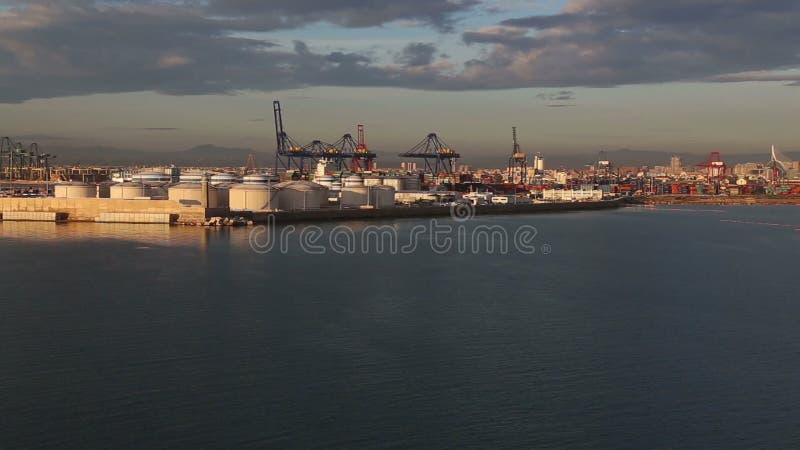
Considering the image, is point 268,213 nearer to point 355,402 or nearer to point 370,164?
point 355,402

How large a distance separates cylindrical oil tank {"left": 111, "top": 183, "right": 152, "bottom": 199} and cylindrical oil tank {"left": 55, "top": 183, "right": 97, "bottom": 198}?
1300mm

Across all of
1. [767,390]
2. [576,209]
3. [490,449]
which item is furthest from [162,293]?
[576,209]

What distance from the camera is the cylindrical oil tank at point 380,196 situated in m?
43.4

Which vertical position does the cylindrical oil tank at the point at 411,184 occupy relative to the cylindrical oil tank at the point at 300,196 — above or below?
above

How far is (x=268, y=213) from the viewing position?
3538 cm

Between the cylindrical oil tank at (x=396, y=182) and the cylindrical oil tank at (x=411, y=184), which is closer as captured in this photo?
the cylindrical oil tank at (x=396, y=182)

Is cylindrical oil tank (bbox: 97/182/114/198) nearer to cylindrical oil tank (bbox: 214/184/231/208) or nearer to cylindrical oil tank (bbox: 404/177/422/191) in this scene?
cylindrical oil tank (bbox: 214/184/231/208)

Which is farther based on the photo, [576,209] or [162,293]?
[576,209]

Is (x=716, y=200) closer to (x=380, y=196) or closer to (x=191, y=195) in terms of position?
(x=380, y=196)

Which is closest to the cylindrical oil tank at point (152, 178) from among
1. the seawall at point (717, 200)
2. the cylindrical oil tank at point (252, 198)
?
the cylindrical oil tank at point (252, 198)

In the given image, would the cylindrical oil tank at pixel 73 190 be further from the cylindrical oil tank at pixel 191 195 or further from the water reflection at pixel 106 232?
the cylindrical oil tank at pixel 191 195

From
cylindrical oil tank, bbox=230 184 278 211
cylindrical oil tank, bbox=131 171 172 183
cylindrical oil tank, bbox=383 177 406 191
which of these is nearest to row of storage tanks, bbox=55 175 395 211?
cylindrical oil tank, bbox=230 184 278 211

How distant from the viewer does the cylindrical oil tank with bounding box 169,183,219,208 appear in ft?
114

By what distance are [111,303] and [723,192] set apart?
80.3 m
